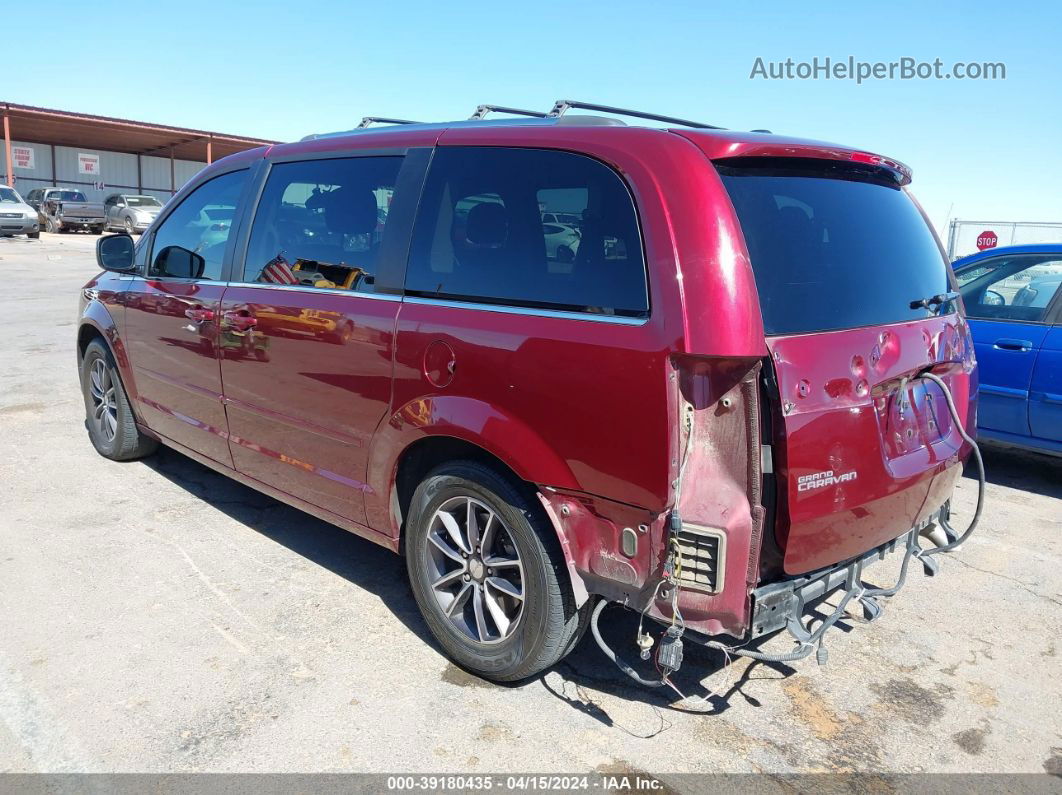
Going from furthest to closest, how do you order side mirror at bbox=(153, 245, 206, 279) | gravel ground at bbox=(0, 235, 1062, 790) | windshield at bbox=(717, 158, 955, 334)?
1. side mirror at bbox=(153, 245, 206, 279)
2. gravel ground at bbox=(0, 235, 1062, 790)
3. windshield at bbox=(717, 158, 955, 334)

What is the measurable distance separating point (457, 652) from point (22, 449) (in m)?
4.20

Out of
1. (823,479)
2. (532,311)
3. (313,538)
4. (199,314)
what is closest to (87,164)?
(199,314)

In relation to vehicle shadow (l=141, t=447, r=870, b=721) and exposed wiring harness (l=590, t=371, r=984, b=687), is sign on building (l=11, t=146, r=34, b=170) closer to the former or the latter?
vehicle shadow (l=141, t=447, r=870, b=721)

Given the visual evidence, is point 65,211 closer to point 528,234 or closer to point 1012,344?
point 1012,344

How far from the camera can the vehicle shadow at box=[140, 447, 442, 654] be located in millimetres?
3760

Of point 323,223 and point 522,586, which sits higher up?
point 323,223

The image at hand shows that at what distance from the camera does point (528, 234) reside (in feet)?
9.26

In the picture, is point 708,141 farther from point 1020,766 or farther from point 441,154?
point 1020,766

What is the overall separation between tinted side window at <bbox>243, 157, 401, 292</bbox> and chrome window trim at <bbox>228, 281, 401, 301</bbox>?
2cm

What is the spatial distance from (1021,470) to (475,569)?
15.9 ft

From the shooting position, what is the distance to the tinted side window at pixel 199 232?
4.23 m

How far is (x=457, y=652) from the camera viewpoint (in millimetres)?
3131

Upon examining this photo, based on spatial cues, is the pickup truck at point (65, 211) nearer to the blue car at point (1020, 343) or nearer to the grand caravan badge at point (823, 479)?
the blue car at point (1020, 343)

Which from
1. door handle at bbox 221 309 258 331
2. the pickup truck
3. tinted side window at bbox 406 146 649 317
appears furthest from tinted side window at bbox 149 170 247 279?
the pickup truck
